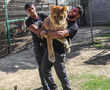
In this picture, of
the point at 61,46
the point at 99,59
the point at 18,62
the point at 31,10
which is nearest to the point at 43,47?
the point at 61,46

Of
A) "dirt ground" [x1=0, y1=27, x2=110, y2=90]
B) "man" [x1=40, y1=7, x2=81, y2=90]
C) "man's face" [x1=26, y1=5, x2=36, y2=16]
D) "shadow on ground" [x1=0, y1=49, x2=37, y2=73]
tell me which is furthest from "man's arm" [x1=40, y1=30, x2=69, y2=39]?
"shadow on ground" [x1=0, y1=49, x2=37, y2=73]

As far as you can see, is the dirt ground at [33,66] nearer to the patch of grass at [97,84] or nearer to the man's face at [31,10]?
the patch of grass at [97,84]

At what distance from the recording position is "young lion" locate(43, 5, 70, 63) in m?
3.04

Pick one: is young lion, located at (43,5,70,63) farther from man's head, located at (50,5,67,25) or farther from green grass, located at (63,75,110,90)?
green grass, located at (63,75,110,90)

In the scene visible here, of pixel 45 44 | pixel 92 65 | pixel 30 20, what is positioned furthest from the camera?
pixel 92 65

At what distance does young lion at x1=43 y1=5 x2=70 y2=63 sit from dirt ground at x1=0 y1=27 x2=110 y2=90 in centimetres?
132

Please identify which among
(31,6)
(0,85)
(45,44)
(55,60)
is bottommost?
(0,85)

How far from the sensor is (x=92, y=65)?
18.5 feet

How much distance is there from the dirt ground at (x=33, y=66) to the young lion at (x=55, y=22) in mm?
1316

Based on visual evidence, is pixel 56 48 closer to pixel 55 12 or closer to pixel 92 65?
pixel 55 12

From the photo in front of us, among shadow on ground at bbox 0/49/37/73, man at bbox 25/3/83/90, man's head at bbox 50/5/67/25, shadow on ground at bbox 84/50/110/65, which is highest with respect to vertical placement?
man's head at bbox 50/5/67/25

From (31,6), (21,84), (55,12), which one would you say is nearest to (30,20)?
(31,6)

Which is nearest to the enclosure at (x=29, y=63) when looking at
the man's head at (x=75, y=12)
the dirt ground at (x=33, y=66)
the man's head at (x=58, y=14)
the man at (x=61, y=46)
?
the dirt ground at (x=33, y=66)

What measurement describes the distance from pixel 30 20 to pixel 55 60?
93 centimetres
